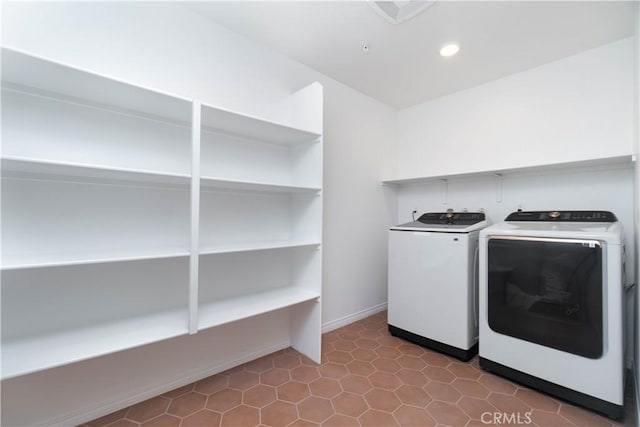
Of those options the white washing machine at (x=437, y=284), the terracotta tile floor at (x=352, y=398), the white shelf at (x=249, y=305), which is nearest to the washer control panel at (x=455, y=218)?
the white washing machine at (x=437, y=284)

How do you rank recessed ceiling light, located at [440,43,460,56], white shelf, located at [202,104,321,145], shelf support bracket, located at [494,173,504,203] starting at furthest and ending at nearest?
shelf support bracket, located at [494,173,504,203]
recessed ceiling light, located at [440,43,460,56]
white shelf, located at [202,104,321,145]

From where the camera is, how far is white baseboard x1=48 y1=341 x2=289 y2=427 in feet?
4.52

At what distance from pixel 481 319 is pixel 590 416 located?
0.66 m

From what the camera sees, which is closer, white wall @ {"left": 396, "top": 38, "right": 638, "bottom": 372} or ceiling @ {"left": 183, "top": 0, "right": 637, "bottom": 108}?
ceiling @ {"left": 183, "top": 0, "right": 637, "bottom": 108}

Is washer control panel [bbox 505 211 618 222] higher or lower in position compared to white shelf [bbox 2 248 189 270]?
higher

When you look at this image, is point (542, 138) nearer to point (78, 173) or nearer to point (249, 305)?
point (249, 305)

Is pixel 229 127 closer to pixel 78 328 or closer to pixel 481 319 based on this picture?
pixel 78 328

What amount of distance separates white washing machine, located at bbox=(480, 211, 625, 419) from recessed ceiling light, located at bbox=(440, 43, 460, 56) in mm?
1412

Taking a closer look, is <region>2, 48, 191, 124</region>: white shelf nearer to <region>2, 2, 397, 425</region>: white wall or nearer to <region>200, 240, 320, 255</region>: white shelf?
<region>2, 2, 397, 425</region>: white wall

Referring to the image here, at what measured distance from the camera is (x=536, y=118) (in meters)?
2.32

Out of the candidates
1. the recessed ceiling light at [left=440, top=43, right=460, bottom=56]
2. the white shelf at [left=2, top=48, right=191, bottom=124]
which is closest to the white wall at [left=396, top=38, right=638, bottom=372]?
the recessed ceiling light at [left=440, top=43, right=460, bottom=56]

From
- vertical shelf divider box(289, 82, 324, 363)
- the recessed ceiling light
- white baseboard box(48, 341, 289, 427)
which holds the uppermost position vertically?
the recessed ceiling light

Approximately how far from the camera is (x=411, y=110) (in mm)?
3197

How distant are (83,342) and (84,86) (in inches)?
47.4
